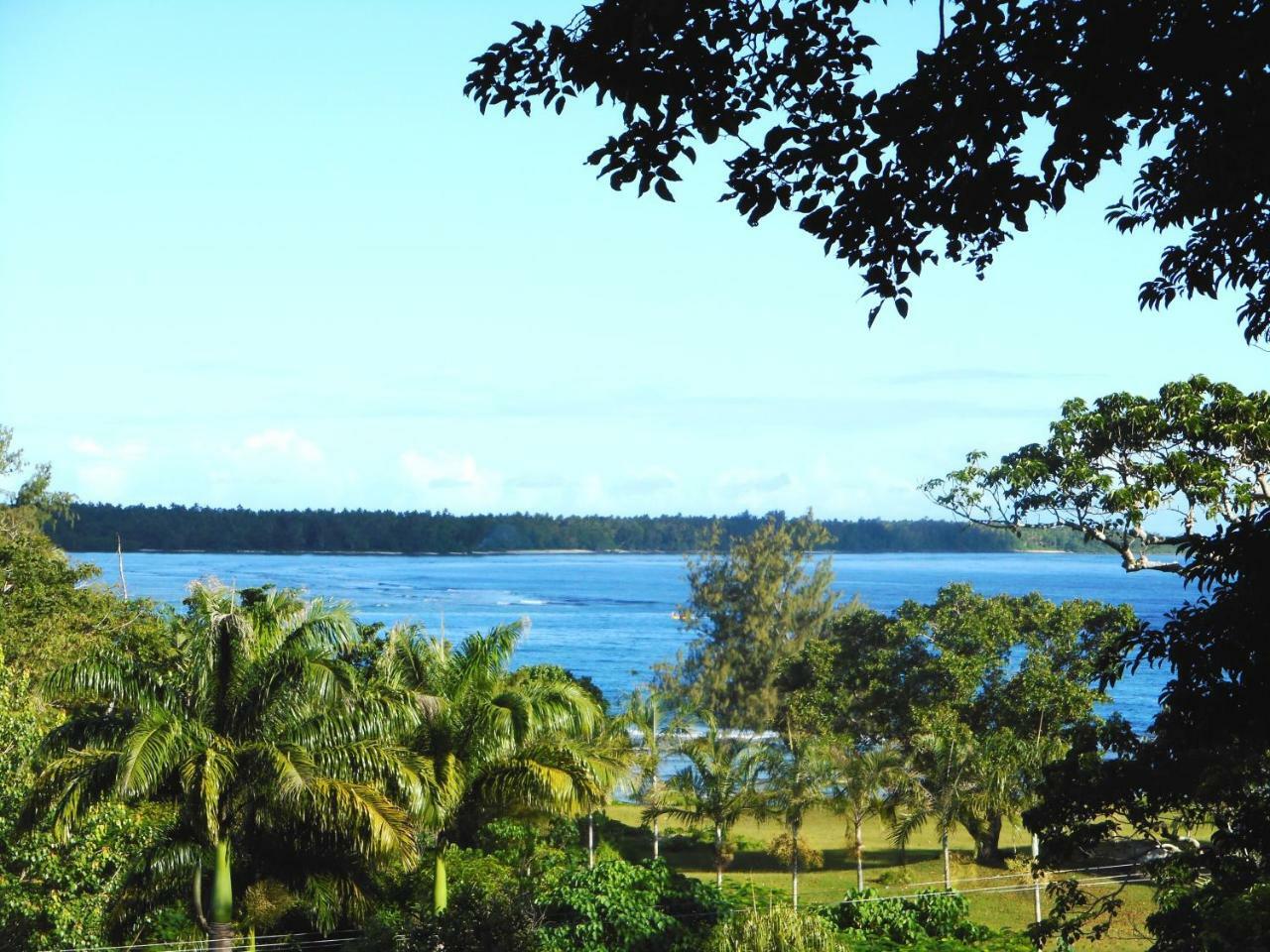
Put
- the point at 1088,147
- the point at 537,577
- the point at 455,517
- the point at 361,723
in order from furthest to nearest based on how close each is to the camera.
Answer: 1. the point at 455,517
2. the point at 537,577
3. the point at 361,723
4. the point at 1088,147

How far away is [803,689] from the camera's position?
37344mm

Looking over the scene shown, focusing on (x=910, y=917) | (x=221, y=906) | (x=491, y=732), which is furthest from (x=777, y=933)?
(x=221, y=906)

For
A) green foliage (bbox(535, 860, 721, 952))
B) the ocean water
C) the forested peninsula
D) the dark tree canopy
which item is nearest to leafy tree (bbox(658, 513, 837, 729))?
the ocean water

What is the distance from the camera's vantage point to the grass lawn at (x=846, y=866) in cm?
2638

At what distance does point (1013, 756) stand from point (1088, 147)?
23.6m

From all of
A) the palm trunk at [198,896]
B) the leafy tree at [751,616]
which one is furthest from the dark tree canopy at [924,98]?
the leafy tree at [751,616]

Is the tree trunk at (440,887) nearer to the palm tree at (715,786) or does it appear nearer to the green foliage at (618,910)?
the green foliage at (618,910)

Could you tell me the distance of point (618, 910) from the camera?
54.3 ft

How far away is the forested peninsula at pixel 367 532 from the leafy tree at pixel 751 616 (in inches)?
3283

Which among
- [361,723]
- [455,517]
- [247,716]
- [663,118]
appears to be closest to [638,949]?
[361,723]

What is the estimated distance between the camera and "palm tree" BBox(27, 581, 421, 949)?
47.5 ft

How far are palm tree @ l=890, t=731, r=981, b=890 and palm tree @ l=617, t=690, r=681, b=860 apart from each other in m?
4.79

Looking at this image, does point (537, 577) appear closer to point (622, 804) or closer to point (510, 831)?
point (622, 804)

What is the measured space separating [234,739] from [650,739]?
44.5 ft
